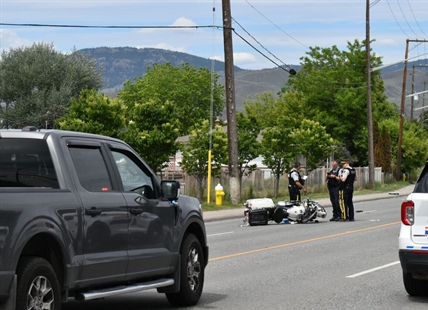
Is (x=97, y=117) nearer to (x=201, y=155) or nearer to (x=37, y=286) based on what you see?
(x=201, y=155)

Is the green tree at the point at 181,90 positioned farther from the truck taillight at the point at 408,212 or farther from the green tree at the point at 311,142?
the truck taillight at the point at 408,212

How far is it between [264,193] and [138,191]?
114 ft

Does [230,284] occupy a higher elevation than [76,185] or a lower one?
lower

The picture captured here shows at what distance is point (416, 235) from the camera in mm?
11227

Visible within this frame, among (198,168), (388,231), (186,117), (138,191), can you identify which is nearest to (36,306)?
(138,191)

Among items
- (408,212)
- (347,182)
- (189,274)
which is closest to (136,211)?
(189,274)

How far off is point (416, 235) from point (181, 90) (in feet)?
310

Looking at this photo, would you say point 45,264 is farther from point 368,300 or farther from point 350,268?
point 350,268

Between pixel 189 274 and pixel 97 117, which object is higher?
pixel 97 117

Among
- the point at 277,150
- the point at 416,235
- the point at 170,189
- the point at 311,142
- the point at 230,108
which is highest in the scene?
the point at 230,108

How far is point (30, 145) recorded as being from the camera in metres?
8.94

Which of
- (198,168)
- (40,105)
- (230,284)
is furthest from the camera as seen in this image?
(40,105)

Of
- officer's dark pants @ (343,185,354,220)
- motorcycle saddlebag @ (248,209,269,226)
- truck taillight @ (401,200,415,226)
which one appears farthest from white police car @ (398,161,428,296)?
officer's dark pants @ (343,185,354,220)

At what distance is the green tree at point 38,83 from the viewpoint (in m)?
73.5
